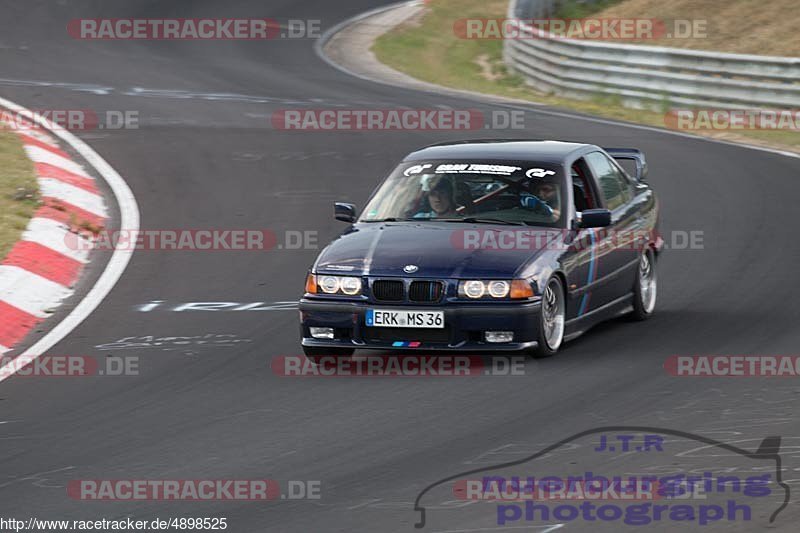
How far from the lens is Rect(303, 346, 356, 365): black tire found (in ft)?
31.7

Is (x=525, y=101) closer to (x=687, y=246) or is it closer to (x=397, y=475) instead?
(x=687, y=246)

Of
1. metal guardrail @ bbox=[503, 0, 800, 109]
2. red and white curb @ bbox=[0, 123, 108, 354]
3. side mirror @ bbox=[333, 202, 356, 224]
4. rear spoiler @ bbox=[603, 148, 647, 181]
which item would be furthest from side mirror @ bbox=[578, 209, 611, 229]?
metal guardrail @ bbox=[503, 0, 800, 109]

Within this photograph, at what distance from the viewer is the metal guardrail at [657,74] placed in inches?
918

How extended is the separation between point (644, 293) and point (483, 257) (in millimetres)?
2374

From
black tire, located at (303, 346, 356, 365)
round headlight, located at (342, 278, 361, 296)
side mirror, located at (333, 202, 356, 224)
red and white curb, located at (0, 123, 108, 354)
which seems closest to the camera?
round headlight, located at (342, 278, 361, 296)

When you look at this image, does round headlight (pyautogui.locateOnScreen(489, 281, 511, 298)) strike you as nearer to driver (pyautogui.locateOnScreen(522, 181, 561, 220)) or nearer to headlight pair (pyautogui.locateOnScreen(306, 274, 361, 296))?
headlight pair (pyautogui.locateOnScreen(306, 274, 361, 296))

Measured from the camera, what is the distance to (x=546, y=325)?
376 inches

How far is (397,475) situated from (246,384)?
2.40 meters

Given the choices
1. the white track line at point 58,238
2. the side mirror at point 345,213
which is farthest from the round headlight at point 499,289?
the white track line at point 58,238

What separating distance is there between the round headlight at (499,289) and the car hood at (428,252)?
0.16 ft

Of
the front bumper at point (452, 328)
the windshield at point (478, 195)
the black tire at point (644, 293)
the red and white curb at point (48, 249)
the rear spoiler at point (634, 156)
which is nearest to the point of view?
the front bumper at point (452, 328)

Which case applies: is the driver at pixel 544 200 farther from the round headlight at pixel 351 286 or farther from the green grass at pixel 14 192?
Result: the green grass at pixel 14 192

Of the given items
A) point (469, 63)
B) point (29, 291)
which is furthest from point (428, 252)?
point (469, 63)

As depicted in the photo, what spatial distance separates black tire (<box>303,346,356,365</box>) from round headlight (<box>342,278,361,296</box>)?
16.1 inches
